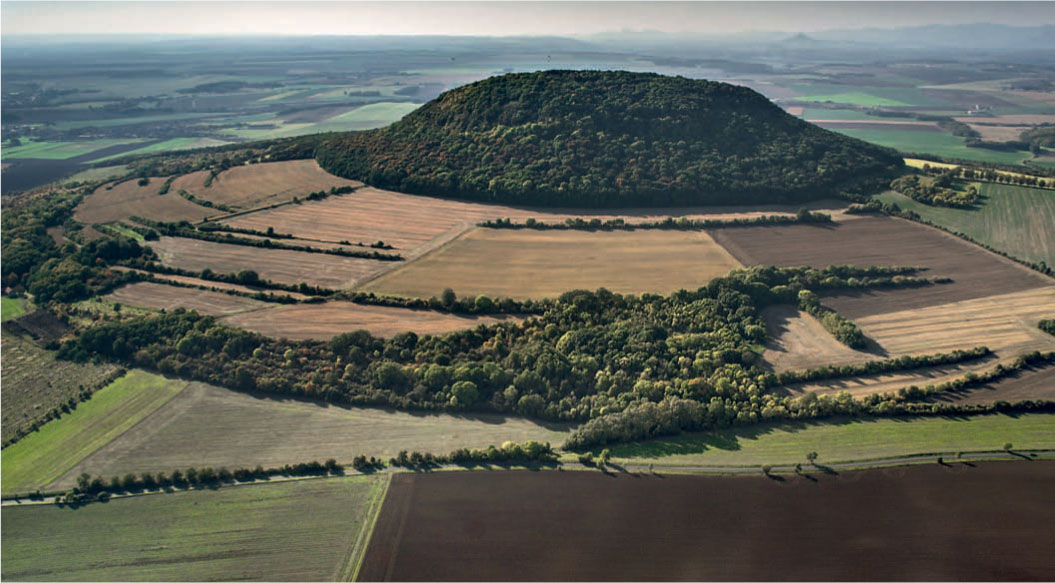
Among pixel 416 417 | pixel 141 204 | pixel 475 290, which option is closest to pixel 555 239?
pixel 475 290

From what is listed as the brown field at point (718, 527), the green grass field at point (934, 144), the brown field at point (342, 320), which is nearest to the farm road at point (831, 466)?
the brown field at point (718, 527)

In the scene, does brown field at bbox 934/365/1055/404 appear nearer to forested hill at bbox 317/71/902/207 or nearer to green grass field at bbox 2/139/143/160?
forested hill at bbox 317/71/902/207

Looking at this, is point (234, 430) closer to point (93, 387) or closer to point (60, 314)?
point (93, 387)

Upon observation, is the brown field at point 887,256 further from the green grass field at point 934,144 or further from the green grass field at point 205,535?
the green grass field at point 934,144

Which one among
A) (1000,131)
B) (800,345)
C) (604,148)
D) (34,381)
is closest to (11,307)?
(34,381)

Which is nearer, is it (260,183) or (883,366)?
(883,366)

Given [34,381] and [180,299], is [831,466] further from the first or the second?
[34,381]

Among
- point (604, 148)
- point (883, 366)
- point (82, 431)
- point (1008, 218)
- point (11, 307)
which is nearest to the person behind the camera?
point (82, 431)
